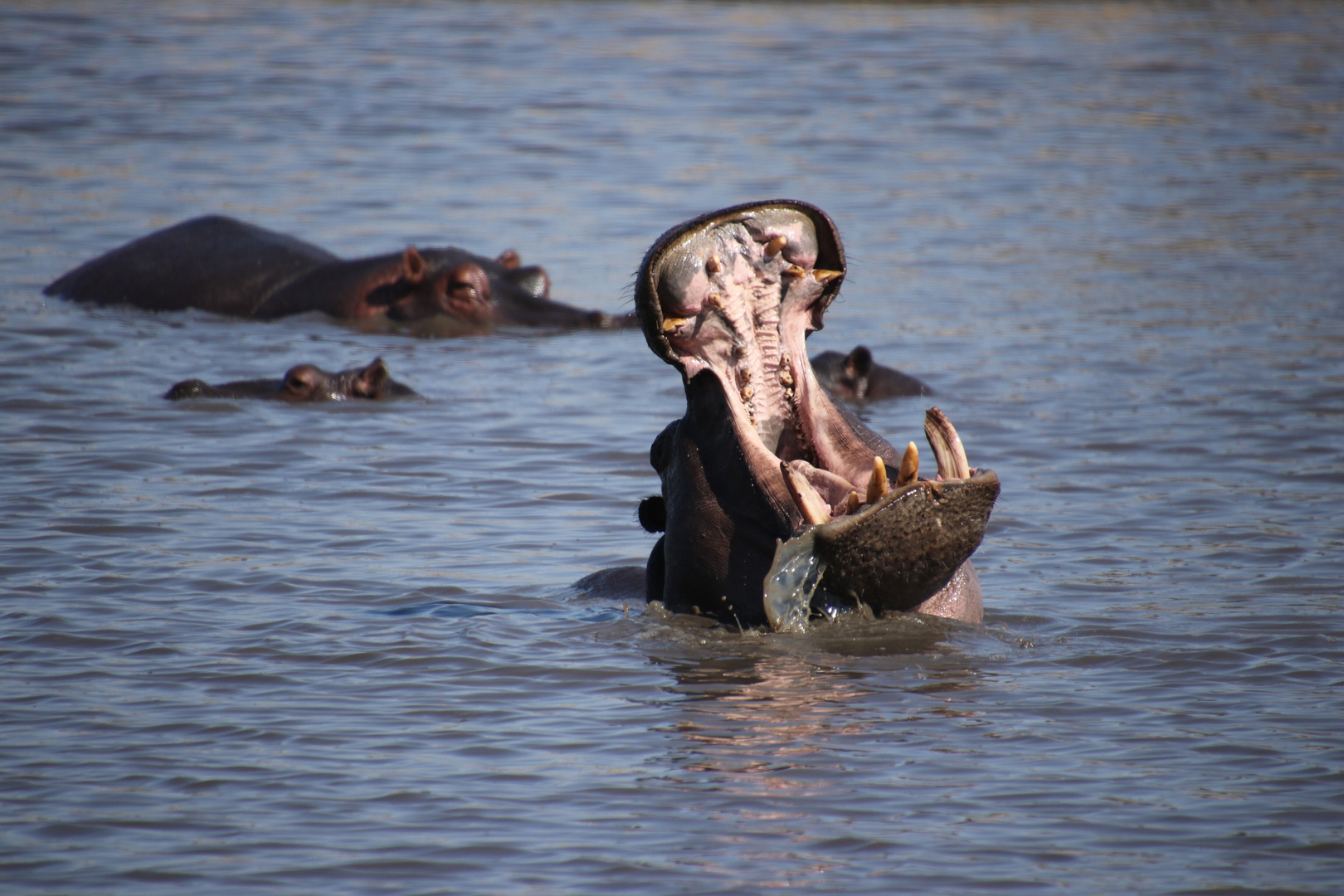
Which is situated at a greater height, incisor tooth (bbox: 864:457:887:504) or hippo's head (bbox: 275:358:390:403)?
incisor tooth (bbox: 864:457:887:504)

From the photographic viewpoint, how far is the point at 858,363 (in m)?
10.7

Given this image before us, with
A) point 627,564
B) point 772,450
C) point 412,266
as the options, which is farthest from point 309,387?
point 772,450

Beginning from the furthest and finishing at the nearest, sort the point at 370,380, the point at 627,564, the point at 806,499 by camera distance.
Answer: the point at 370,380
the point at 627,564
the point at 806,499

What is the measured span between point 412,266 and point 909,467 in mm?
8532

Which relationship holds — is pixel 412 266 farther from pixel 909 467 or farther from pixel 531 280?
pixel 909 467

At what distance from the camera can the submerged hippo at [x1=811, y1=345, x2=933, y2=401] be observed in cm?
Result: 1080

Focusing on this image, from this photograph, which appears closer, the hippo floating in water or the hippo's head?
the hippo's head

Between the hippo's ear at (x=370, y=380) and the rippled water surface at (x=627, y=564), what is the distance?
8.2 inches

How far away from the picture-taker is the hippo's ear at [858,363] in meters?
10.6

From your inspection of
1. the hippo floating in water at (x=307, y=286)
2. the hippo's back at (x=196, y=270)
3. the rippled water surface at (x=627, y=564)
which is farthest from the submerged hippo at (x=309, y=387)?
the hippo's back at (x=196, y=270)

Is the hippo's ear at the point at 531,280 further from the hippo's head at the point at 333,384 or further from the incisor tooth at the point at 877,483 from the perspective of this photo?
the incisor tooth at the point at 877,483

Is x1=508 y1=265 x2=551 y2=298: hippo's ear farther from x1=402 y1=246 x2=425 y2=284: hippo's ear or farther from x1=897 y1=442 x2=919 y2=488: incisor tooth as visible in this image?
x1=897 y1=442 x2=919 y2=488: incisor tooth

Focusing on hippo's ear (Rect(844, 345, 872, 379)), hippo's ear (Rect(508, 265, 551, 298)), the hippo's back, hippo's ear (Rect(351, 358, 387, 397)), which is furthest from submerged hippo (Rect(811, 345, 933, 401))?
the hippo's back

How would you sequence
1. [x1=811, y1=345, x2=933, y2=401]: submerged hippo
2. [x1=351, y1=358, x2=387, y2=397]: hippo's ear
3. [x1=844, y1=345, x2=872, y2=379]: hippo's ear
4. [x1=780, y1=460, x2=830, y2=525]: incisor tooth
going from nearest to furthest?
[x1=780, y1=460, x2=830, y2=525]: incisor tooth → [x1=351, y1=358, x2=387, y2=397]: hippo's ear → [x1=844, y1=345, x2=872, y2=379]: hippo's ear → [x1=811, y1=345, x2=933, y2=401]: submerged hippo
